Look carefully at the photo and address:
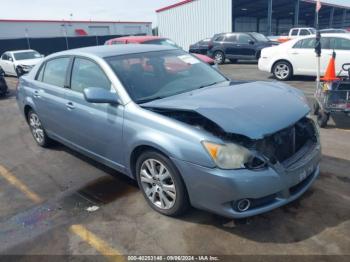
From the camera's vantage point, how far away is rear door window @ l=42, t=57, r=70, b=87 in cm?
466

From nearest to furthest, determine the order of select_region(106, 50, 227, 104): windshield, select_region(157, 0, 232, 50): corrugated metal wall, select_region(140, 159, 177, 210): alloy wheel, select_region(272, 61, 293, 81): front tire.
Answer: select_region(140, 159, 177, 210): alloy wheel, select_region(106, 50, 227, 104): windshield, select_region(272, 61, 293, 81): front tire, select_region(157, 0, 232, 50): corrugated metal wall

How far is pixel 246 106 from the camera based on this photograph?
3193 mm

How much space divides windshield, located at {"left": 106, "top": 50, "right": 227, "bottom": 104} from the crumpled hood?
0.23 m

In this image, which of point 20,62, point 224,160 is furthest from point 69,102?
point 20,62

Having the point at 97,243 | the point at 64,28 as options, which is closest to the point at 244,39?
the point at 97,243

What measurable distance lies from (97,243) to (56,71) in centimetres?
278

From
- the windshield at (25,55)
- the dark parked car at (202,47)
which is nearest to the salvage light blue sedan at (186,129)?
the windshield at (25,55)

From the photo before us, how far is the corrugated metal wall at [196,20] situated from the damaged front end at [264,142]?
74.7 feet

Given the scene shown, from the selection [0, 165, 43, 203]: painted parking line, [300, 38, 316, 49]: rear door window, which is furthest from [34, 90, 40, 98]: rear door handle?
[300, 38, 316, 49]: rear door window

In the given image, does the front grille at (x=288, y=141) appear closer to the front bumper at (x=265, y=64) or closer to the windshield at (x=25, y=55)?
the front bumper at (x=265, y=64)

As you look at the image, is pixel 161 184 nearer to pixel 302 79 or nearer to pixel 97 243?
pixel 97 243

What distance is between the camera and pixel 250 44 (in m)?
17.8

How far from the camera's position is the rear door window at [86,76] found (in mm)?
3930

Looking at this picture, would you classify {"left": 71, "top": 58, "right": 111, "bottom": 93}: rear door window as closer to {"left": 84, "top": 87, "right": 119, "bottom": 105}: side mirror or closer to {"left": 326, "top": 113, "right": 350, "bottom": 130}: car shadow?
{"left": 84, "top": 87, "right": 119, "bottom": 105}: side mirror
